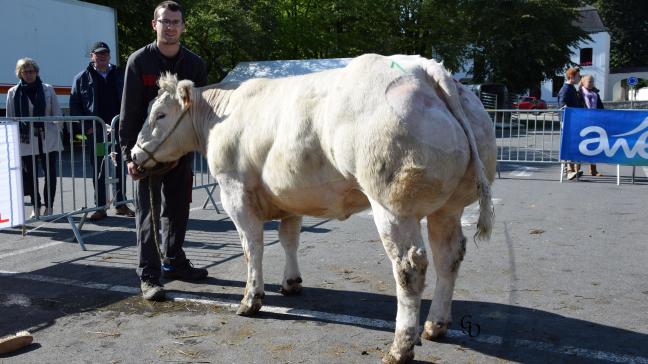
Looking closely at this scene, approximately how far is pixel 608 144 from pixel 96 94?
891 centimetres

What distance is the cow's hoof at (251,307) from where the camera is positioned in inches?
179

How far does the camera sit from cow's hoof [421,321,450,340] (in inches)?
159

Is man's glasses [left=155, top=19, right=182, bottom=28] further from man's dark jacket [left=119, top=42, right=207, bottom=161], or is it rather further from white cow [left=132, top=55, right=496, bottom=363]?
white cow [left=132, top=55, right=496, bottom=363]

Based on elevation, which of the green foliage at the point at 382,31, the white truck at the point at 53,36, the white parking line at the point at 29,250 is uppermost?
the green foliage at the point at 382,31

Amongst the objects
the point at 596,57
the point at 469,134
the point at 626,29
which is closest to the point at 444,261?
the point at 469,134

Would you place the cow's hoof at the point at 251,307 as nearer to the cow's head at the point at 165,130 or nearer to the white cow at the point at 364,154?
the white cow at the point at 364,154

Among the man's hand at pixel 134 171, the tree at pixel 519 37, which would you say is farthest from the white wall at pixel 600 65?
the man's hand at pixel 134 171

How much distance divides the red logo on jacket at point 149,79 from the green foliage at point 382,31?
2111 centimetres

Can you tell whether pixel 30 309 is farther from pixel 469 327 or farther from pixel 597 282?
pixel 597 282

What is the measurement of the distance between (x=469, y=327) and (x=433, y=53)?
30.0 m

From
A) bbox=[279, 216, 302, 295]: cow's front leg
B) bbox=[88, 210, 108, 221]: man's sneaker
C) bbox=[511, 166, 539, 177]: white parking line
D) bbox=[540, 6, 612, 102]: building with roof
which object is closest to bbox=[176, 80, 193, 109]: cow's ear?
bbox=[279, 216, 302, 295]: cow's front leg

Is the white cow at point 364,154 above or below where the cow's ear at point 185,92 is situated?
below

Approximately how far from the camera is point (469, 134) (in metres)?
3.54

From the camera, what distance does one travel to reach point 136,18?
25.8 m
